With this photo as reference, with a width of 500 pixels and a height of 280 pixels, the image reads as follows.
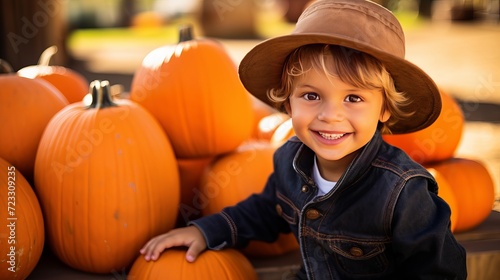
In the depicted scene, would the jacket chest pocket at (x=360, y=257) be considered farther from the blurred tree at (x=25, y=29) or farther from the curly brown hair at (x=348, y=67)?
the blurred tree at (x=25, y=29)

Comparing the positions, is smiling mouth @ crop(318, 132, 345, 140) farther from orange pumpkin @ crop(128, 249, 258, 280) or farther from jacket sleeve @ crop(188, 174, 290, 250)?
orange pumpkin @ crop(128, 249, 258, 280)

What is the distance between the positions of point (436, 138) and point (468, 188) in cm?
23

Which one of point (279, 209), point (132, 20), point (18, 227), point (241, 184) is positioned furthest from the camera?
point (132, 20)

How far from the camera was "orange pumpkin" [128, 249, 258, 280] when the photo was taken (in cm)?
166

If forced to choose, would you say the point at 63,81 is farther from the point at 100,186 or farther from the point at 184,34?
the point at 100,186

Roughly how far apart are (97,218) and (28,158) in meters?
0.41

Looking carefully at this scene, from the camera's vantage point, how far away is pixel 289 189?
1.73m

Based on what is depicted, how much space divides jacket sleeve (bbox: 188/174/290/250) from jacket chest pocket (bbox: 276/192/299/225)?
0.15 feet

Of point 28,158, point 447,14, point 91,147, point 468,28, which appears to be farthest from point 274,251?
A: point 447,14

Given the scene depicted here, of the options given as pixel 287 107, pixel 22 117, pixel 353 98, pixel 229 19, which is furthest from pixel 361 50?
pixel 229 19

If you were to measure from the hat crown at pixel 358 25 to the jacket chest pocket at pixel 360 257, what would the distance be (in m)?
0.52

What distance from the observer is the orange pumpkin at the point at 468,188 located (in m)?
2.18

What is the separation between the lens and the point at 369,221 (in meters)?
1.50

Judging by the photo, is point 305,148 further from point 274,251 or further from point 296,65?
point 274,251
